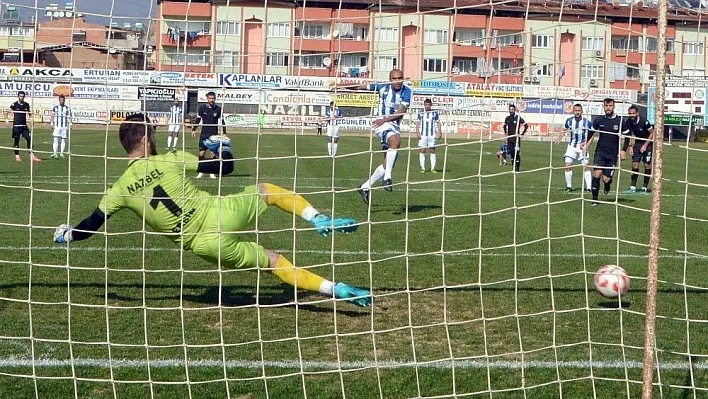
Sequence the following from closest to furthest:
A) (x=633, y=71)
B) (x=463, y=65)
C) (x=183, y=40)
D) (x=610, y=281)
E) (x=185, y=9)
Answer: (x=633, y=71)
(x=185, y=9)
(x=183, y=40)
(x=463, y=65)
(x=610, y=281)

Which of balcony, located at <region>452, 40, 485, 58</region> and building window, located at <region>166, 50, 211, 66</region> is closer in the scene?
building window, located at <region>166, 50, 211, 66</region>

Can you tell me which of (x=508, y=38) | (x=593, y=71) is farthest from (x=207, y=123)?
(x=593, y=71)

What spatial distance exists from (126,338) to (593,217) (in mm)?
9342

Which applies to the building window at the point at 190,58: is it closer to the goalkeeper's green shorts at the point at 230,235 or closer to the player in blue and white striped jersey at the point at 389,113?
the goalkeeper's green shorts at the point at 230,235

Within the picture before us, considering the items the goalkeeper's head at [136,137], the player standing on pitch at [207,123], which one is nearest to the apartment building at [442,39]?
the player standing on pitch at [207,123]

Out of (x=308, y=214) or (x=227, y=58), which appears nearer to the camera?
(x=227, y=58)

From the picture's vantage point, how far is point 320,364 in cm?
584

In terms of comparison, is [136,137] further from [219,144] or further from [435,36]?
[435,36]

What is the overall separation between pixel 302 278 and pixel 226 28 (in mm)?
1884

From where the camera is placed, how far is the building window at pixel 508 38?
6628 millimetres

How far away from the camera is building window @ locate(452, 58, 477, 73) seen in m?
6.72

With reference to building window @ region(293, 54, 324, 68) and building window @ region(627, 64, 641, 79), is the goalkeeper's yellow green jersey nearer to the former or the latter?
building window @ region(293, 54, 324, 68)

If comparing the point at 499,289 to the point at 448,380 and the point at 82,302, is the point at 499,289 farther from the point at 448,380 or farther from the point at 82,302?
the point at 82,302

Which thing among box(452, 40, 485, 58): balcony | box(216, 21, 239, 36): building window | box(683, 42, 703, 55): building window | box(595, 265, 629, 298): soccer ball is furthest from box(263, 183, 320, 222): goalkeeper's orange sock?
box(683, 42, 703, 55): building window
